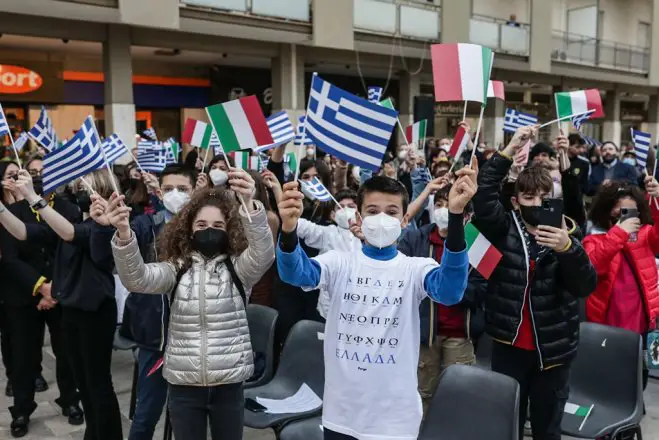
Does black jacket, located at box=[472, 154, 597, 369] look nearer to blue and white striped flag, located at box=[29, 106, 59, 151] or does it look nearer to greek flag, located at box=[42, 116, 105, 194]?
greek flag, located at box=[42, 116, 105, 194]

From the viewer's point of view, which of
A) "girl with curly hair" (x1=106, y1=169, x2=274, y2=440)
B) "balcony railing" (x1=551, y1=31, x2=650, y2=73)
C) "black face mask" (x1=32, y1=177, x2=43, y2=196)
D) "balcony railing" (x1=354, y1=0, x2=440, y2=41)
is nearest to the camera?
"girl with curly hair" (x1=106, y1=169, x2=274, y2=440)

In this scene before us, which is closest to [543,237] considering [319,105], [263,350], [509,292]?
[509,292]

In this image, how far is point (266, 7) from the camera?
13.9 meters

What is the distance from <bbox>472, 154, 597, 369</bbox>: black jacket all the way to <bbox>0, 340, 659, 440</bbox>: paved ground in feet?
5.62

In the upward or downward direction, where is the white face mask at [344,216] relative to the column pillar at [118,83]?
downward

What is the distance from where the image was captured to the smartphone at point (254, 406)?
375 centimetres

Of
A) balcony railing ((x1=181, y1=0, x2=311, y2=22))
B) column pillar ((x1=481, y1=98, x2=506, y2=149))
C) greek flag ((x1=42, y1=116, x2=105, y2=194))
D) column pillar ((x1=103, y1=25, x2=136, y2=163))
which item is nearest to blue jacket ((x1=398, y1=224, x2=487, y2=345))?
greek flag ((x1=42, y1=116, x2=105, y2=194))

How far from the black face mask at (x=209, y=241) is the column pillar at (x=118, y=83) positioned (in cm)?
1035

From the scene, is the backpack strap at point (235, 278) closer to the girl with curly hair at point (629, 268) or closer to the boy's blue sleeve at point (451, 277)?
the boy's blue sleeve at point (451, 277)

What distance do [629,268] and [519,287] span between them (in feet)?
4.23

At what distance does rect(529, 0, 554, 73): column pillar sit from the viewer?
2077 cm

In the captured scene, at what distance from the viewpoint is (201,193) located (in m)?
3.25

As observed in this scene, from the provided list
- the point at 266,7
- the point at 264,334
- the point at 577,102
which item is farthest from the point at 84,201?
the point at 266,7

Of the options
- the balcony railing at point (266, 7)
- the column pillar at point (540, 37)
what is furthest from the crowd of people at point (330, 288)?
the column pillar at point (540, 37)
